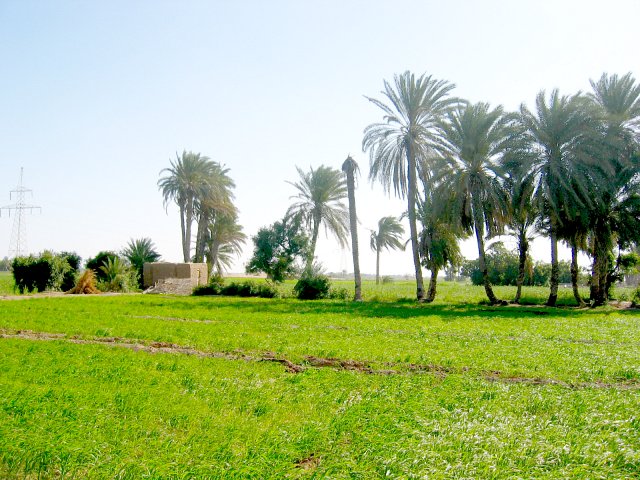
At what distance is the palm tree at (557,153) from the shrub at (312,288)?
46.4 ft

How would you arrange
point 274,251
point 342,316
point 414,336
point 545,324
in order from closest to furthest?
point 414,336 < point 545,324 < point 342,316 < point 274,251

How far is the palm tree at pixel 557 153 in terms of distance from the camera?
2738cm

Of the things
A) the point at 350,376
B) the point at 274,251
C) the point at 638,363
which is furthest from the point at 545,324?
the point at 274,251

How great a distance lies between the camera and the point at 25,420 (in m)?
5.00

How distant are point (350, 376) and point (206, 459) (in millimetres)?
3966

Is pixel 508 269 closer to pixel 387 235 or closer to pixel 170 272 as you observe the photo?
pixel 387 235

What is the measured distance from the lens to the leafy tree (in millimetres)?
40562

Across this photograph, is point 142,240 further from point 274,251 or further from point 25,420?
point 25,420

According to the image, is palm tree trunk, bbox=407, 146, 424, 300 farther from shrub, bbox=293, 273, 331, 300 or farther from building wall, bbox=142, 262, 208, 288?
building wall, bbox=142, 262, 208, 288

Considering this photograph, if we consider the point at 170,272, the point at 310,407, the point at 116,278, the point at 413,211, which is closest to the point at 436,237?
the point at 413,211

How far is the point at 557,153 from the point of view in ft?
94.1

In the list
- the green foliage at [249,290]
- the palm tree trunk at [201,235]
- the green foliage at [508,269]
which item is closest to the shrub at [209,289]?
the green foliage at [249,290]

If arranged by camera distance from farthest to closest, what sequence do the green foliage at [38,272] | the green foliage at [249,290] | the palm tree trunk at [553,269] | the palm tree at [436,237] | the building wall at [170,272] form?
the building wall at [170,272] < the green foliage at [249,290] < the green foliage at [38,272] < the palm tree at [436,237] < the palm tree trunk at [553,269]

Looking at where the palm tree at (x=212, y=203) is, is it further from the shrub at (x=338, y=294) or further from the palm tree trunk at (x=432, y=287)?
the palm tree trunk at (x=432, y=287)
